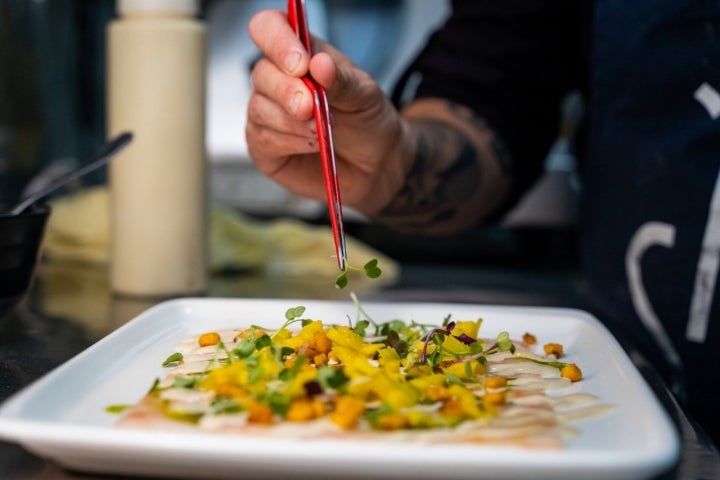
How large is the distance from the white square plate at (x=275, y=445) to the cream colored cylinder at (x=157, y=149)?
46 cm

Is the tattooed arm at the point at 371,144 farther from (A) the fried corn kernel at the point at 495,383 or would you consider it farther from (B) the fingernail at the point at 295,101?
(A) the fried corn kernel at the point at 495,383

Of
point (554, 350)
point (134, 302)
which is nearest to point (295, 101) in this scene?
point (554, 350)

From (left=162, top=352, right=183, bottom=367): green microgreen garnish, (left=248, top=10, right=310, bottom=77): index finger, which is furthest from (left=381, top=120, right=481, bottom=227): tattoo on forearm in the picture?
(left=162, top=352, right=183, bottom=367): green microgreen garnish

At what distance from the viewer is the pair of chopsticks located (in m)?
0.70

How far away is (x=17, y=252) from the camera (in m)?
0.76

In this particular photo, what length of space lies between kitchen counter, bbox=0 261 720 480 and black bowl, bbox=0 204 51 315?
0.19 feet

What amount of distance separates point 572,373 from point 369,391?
0.56 ft

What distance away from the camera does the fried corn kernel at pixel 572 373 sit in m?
0.60

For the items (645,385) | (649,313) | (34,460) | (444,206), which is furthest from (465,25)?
(34,460)

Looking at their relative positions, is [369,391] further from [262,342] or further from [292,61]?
[292,61]

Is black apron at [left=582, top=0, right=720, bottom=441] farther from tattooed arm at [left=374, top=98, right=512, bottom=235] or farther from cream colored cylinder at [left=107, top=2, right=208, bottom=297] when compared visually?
cream colored cylinder at [left=107, top=2, right=208, bottom=297]

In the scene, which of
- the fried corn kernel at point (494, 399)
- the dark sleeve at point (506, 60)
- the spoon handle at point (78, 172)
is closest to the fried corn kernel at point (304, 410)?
the fried corn kernel at point (494, 399)

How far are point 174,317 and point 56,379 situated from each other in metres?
0.26

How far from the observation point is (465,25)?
4.71 ft
